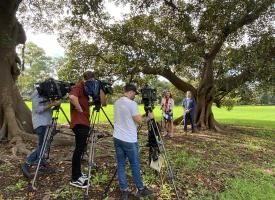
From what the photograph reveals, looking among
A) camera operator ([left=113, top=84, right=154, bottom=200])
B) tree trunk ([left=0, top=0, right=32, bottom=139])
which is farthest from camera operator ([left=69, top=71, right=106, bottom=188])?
tree trunk ([left=0, top=0, right=32, bottom=139])

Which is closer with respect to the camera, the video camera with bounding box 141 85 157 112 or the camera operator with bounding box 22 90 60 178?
the video camera with bounding box 141 85 157 112

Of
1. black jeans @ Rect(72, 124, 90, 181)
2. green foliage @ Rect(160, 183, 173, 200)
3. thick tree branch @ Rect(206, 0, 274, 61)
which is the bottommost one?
green foliage @ Rect(160, 183, 173, 200)

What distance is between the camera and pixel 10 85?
13.1 meters

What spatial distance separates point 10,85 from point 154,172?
6.48 m

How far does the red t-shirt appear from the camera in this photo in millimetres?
7625

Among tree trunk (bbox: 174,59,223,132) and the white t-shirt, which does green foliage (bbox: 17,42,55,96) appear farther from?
the white t-shirt

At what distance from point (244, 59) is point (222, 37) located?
1741mm

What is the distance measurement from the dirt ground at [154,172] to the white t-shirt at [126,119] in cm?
128

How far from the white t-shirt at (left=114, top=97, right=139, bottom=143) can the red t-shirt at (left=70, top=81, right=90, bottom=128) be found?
0.74m

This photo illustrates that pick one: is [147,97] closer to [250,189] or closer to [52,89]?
[52,89]

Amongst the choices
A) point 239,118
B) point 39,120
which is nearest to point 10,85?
point 39,120

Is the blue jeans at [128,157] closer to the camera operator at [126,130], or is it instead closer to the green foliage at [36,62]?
the camera operator at [126,130]

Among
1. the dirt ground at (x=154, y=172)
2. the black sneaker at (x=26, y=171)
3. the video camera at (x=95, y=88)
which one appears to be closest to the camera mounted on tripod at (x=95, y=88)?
the video camera at (x=95, y=88)

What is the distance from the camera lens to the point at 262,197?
866cm
